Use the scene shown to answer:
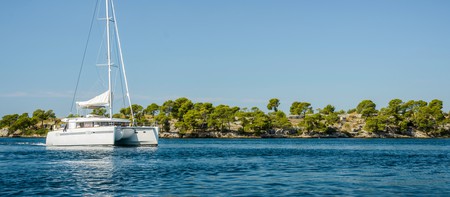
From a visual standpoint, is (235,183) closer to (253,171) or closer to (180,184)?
(180,184)

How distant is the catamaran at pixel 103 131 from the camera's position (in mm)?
58812

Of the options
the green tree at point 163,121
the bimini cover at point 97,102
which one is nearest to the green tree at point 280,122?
the green tree at point 163,121

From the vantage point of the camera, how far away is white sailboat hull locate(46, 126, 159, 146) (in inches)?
2306

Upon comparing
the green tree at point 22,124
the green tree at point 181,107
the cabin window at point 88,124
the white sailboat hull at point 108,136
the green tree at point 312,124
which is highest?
the green tree at point 181,107

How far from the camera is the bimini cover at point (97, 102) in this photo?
211ft

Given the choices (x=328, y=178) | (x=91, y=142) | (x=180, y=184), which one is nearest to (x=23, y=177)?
(x=180, y=184)

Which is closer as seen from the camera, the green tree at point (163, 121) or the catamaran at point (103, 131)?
the catamaran at point (103, 131)

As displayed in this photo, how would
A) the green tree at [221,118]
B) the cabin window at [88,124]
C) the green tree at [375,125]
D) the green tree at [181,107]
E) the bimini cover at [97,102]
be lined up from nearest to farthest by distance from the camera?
the cabin window at [88,124], the bimini cover at [97,102], the green tree at [375,125], the green tree at [221,118], the green tree at [181,107]

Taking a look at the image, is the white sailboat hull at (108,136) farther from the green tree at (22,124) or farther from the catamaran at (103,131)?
→ the green tree at (22,124)

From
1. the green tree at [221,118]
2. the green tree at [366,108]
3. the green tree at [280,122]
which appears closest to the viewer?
the green tree at [221,118]

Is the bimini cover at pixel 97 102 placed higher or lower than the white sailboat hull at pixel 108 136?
higher

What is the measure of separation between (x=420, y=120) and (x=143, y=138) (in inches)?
4973

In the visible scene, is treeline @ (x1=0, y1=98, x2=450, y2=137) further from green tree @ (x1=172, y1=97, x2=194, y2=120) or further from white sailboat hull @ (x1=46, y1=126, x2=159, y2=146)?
white sailboat hull @ (x1=46, y1=126, x2=159, y2=146)

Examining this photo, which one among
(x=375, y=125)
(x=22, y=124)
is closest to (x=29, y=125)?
(x=22, y=124)
